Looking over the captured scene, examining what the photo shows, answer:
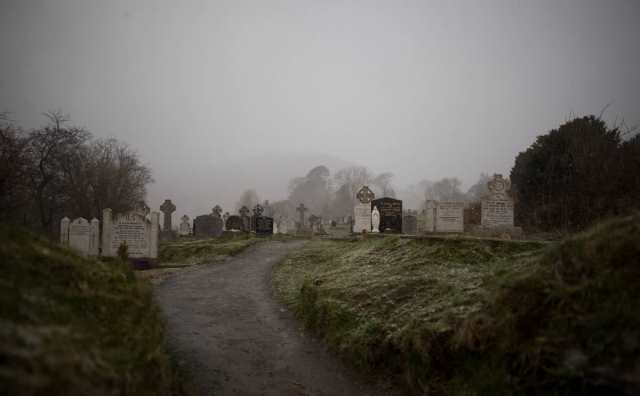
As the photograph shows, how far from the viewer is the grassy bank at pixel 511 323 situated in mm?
2809

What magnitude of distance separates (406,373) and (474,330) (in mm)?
1233

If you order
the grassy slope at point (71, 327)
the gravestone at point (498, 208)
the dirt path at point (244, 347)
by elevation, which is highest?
the gravestone at point (498, 208)

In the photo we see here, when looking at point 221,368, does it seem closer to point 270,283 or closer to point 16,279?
point 16,279

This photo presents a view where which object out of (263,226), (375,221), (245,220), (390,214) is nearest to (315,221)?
(245,220)

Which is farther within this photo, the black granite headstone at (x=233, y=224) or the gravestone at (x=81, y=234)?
the black granite headstone at (x=233, y=224)

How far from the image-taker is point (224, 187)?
176750mm

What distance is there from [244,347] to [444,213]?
14222 mm

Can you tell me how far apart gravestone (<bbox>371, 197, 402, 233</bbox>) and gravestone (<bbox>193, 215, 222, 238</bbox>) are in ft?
47.8

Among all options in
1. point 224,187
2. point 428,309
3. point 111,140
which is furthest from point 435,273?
point 224,187

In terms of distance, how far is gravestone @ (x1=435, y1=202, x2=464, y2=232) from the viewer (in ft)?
57.1

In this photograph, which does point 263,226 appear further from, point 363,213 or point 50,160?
point 50,160

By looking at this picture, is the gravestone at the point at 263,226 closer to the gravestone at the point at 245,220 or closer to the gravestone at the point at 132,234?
the gravestone at the point at 245,220

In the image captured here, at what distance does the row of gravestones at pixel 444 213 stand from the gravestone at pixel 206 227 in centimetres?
1318

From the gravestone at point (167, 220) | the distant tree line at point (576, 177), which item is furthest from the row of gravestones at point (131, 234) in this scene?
the distant tree line at point (576, 177)
